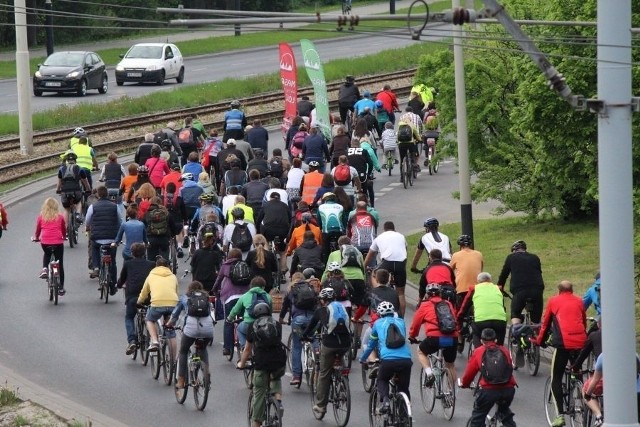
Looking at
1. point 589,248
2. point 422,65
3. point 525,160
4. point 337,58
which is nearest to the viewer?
point 589,248

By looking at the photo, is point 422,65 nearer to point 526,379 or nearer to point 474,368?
point 526,379

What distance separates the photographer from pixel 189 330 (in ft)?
59.3

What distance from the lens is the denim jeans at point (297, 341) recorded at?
1856cm

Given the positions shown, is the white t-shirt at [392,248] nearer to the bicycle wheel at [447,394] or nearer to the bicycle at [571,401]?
A: the bicycle wheel at [447,394]

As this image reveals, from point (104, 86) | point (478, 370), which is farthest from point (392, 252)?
point (104, 86)

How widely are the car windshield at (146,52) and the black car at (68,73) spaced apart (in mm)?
3931

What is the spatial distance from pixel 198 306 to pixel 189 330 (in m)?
0.32

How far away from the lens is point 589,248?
2853cm

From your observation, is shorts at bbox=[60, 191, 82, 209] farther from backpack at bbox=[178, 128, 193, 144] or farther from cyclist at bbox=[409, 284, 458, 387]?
cyclist at bbox=[409, 284, 458, 387]

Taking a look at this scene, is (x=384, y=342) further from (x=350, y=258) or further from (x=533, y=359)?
(x=350, y=258)

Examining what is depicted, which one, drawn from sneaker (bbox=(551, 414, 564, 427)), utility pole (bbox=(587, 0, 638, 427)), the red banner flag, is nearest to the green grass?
the red banner flag

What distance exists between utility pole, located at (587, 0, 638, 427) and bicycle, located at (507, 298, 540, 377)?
7.85 meters

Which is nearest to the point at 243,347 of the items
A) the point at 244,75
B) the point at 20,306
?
the point at 20,306

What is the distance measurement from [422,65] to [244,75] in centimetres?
2339
